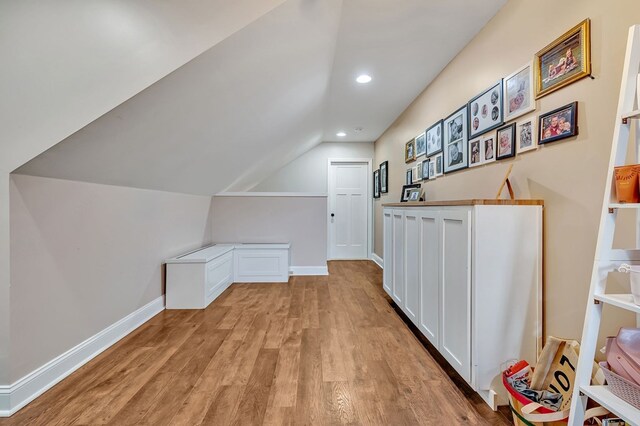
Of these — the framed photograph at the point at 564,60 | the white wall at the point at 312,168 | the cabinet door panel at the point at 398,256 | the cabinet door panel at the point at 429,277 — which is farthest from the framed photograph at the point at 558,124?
the white wall at the point at 312,168

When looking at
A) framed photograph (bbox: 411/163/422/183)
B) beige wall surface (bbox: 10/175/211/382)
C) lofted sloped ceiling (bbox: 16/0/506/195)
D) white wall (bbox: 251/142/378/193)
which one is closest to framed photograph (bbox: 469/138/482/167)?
lofted sloped ceiling (bbox: 16/0/506/195)

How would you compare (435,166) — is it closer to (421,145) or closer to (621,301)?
(421,145)

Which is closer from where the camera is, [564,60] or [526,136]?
[564,60]

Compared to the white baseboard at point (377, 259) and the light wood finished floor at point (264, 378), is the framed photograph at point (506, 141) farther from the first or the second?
the white baseboard at point (377, 259)

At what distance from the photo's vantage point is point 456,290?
159cm

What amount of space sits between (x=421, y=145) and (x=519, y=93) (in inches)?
60.2

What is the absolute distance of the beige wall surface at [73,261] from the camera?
142 centimetres

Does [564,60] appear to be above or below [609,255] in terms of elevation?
above

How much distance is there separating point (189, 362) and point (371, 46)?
2589mm

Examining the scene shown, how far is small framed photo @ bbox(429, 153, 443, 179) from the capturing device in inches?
109

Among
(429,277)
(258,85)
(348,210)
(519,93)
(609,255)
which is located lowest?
(429,277)

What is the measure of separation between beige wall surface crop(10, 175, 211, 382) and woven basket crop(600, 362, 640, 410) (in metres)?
2.39

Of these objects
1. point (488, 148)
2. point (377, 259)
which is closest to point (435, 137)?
point (488, 148)

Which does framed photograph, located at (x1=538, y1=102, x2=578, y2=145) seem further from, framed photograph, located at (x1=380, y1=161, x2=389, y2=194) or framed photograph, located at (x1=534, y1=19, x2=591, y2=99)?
framed photograph, located at (x1=380, y1=161, x2=389, y2=194)
